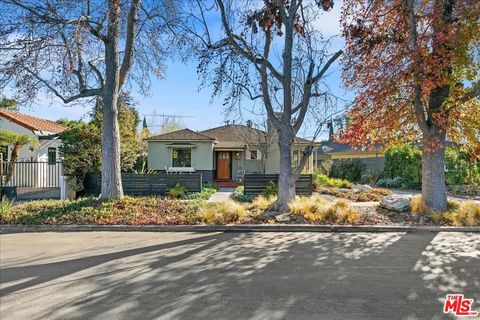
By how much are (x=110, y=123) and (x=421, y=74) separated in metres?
8.86

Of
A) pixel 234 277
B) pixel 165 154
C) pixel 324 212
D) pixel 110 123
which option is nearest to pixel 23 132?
pixel 165 154

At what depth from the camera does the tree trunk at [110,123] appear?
10.5m


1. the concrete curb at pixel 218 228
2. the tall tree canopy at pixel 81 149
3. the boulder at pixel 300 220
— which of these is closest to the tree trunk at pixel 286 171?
the boulder at pixel 300 220

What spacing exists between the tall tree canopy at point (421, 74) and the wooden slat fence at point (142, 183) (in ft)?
26.0

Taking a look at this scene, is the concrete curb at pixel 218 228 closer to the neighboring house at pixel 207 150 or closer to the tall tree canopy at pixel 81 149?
the tall tree canopy at pixel 81 149

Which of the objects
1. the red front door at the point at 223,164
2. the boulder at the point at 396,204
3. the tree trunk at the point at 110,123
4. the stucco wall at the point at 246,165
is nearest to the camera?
the boulder at the point at 396,204

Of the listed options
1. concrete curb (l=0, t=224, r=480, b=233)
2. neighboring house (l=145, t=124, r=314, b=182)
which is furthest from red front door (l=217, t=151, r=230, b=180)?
concrete curb (l=0, t=224, r=480, b=233)

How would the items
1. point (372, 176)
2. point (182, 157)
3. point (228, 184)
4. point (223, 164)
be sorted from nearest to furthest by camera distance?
1. point (372, 176)
2. point (228, 184)
3. point (182, 157)
4. point (223, 164)

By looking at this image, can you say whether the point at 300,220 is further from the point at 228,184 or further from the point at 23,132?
the point at 23,132

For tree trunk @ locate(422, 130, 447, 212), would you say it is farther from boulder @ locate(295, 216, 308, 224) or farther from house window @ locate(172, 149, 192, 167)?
house window @ locate(172, 149, 192, 167)

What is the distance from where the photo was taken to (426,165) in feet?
33.2

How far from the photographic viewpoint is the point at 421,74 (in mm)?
8586

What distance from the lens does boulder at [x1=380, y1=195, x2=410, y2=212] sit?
10.2 meters

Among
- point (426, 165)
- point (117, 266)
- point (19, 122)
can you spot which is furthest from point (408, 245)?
point (19, 122)
